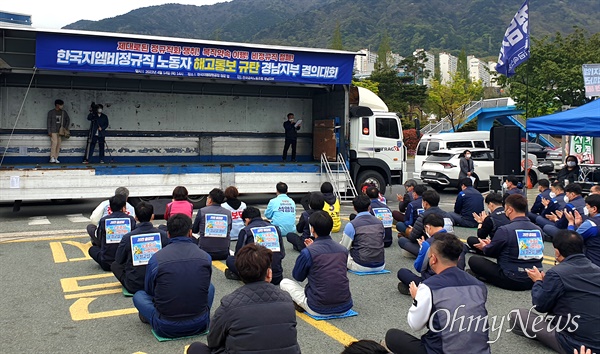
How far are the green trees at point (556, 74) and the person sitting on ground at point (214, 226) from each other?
28558 millimetres

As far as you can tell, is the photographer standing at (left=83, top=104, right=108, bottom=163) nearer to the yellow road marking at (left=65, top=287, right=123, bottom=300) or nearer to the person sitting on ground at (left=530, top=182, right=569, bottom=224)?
the yellow road marking at (left=65, top=287, right=123, bottom=300)

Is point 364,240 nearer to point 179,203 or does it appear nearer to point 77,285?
point 179,203

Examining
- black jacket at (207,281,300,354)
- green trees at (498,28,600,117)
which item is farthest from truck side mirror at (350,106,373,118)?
green trees at (498,28,600,117)

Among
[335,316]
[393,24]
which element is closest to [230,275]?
[335,316]

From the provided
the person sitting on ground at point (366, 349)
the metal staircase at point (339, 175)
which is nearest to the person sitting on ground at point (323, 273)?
the person sitting on ground at point (366, 349)

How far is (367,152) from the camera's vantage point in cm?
1526

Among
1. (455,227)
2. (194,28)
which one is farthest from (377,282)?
(194,28)

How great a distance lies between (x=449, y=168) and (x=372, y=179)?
4.13 metres

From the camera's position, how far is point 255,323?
322 cm

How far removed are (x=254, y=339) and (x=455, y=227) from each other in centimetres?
847

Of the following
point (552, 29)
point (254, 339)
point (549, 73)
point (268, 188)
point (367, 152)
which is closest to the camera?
point (254, 339)

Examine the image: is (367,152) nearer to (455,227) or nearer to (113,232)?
(455,227)

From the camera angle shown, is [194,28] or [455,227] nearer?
[455,227]

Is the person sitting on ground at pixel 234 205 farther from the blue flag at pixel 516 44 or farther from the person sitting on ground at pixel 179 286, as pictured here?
the blue flag at pixel 516 44
